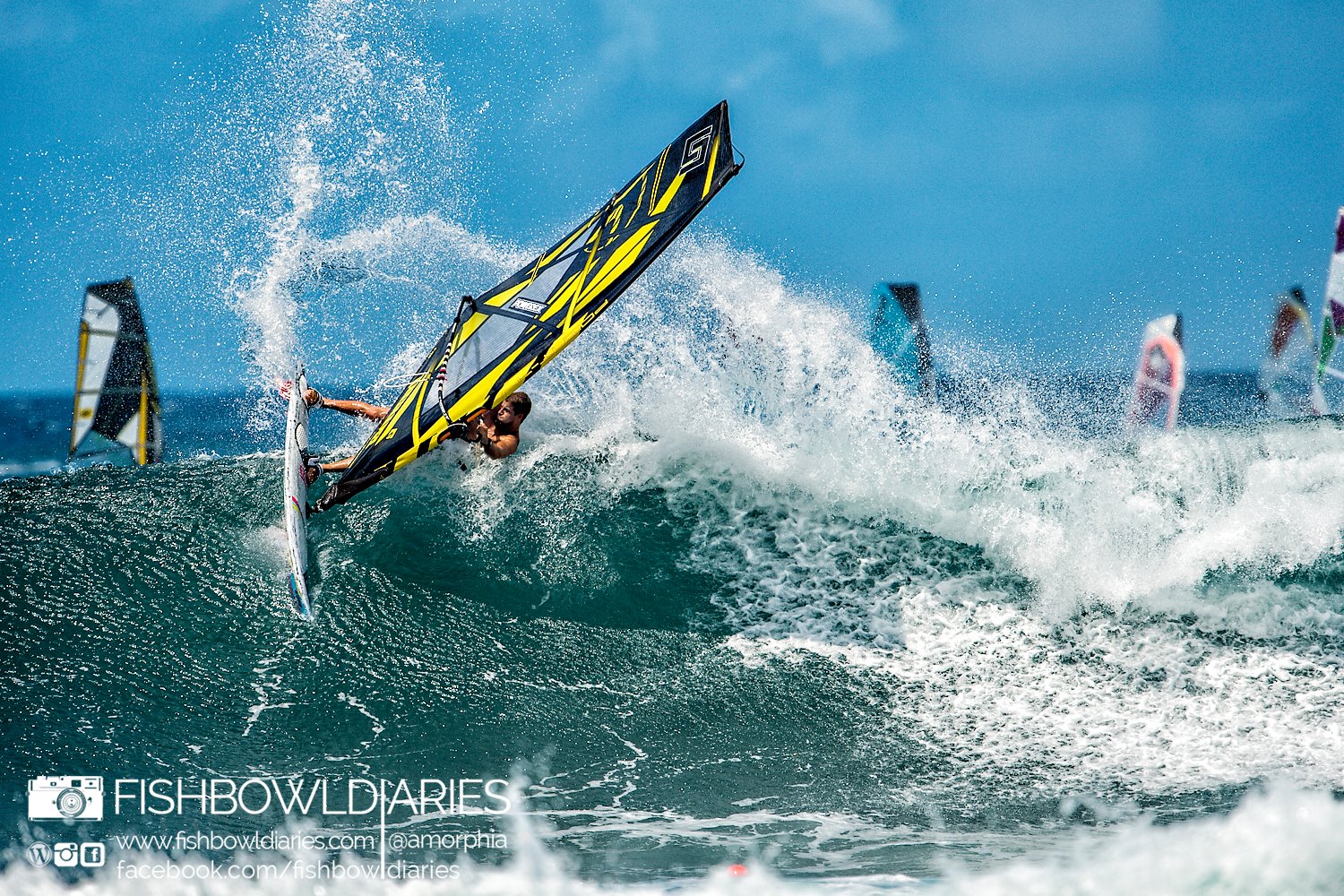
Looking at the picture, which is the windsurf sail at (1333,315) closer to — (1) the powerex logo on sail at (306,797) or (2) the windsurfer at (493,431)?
(2) the windsurfer at (493,431)

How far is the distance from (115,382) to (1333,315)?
55.3ft

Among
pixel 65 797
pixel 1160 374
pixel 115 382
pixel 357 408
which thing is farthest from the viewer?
pixel 1160 374

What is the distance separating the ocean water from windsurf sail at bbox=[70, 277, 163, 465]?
2986mm

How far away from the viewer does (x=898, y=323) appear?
14570 mm

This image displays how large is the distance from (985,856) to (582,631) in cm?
255

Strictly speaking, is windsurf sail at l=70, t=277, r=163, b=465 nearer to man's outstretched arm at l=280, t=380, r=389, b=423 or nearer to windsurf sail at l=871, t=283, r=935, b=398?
man's outstretched arm at l=280, t=380, r=389, b=423

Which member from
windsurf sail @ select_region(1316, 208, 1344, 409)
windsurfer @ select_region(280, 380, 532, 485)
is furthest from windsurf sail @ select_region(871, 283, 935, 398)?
windsurfer @ select_region(280, 380, 532, 485)

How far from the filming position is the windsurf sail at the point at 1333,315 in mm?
14250

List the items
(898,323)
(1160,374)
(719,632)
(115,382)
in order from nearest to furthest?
1. (719,632)
2. (115,382)
3. (898,323)
4. (1160,374)

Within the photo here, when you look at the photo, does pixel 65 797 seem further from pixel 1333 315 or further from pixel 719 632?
pixel 1333 315

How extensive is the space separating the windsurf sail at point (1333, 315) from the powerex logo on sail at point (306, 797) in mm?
15366


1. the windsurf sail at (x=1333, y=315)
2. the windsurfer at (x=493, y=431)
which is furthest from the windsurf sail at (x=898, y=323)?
the windsurfer at (x=493, y=431)

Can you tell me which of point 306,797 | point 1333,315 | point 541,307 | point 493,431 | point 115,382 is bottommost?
point 306,797

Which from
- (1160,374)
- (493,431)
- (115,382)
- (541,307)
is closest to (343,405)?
(493,431)
